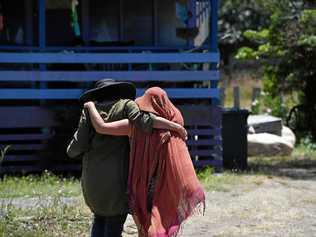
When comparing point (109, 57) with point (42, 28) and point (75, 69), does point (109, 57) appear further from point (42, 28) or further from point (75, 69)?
point (42, 28)

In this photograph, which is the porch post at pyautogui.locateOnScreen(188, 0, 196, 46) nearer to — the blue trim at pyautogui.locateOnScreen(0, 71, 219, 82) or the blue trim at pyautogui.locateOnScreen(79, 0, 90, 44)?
the blue trim at pyautogui.locateOnScreen(0, 71, 219, 82)

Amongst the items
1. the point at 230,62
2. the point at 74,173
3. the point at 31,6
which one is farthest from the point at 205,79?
the point at 230,62

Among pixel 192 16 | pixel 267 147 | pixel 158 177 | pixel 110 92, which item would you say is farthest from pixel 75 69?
pixel 158 177

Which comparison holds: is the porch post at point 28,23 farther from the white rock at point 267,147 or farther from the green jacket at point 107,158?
the green jacket at point 107,158

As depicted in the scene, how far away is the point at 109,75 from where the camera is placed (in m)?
11.7

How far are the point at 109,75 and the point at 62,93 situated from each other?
0.77 m

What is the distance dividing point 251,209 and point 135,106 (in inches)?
151

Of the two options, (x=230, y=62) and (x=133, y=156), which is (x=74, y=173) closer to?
(x=133, y=156)

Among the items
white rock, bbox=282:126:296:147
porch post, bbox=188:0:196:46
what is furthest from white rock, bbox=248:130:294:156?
porch post, bbox=188:0:196:46

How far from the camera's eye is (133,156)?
5.46 meters

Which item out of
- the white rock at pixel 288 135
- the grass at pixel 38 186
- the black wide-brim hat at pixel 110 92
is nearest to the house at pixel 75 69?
the grass at pixel 38 186

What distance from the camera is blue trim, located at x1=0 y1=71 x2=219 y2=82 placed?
11.5m

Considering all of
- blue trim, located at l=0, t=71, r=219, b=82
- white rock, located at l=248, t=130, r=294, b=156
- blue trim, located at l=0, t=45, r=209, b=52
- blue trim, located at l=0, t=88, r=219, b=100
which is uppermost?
blue trim, located at l=0, t=45, r=209, b=52

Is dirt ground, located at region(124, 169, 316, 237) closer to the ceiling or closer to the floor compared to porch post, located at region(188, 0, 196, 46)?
closer to the floor
